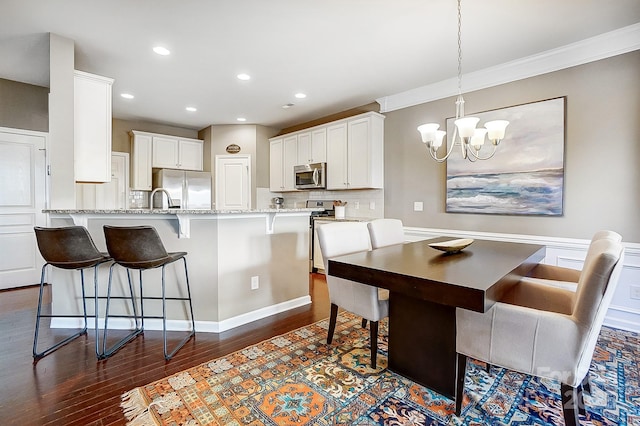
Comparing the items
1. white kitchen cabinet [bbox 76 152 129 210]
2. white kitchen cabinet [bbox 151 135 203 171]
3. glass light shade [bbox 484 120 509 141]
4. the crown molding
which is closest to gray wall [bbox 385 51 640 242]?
the crown molding

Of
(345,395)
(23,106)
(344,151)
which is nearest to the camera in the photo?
(345,395)

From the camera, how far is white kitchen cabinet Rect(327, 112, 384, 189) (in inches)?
173

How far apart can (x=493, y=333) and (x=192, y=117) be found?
5.64 m

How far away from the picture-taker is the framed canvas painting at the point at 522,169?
3.05 m

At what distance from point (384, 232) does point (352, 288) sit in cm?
83

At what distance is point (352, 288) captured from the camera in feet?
7.14

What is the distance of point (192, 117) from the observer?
552cm

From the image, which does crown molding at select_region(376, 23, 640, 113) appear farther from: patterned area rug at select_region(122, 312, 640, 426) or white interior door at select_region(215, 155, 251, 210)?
white interior door at select_region(215, 155, 251, 210)

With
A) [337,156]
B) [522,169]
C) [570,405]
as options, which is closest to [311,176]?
[337,156]

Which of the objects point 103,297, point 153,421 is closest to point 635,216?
point 153,421

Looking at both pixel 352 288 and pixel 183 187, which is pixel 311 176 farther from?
pixel 352 288

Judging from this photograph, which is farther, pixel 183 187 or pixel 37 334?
pixel 183 187

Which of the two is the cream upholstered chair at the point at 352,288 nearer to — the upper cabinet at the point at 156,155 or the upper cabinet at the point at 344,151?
the upper cabinet at the point at 344,151

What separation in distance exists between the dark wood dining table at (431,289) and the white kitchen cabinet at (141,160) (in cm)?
512
